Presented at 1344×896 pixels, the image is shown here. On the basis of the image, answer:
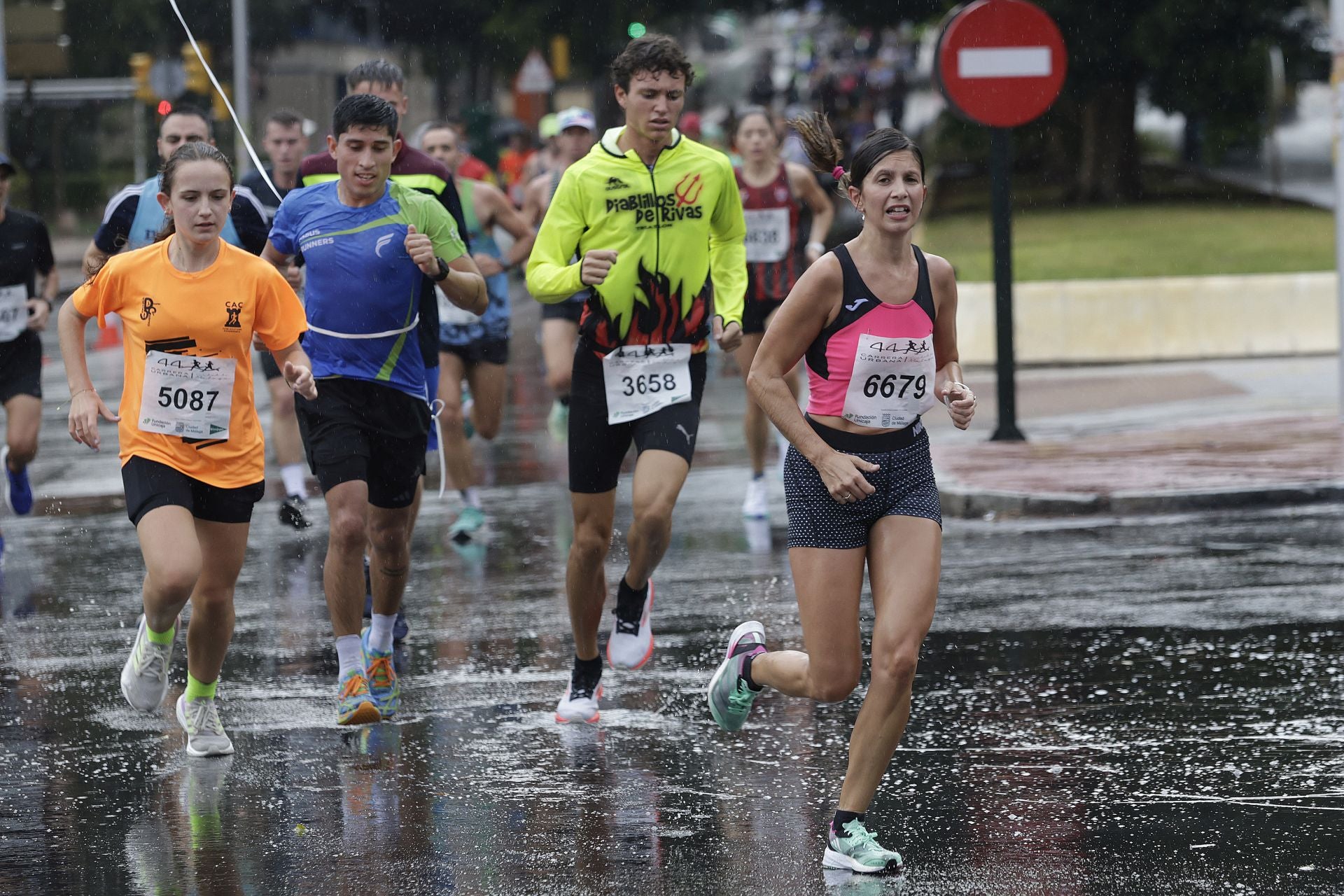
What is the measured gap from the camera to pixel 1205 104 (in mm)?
33500

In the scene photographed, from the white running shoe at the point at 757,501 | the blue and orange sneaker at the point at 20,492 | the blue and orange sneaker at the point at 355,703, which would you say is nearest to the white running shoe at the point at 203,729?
the blue and orange sneaker at the point at 355,703

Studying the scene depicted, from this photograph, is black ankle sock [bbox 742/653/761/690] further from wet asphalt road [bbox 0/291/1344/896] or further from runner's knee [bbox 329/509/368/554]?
runner's knee [bbox 329/509/368/554]

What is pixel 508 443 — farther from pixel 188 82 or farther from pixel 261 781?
pixel 188 82

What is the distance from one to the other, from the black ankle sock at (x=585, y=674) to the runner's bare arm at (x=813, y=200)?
5.37m

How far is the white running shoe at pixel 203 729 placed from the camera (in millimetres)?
6582

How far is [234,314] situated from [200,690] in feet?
3.91

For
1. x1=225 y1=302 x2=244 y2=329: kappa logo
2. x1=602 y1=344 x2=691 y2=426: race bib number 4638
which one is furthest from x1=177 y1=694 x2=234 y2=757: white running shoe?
x1=602 y1=344 x2=691 y2=426: race bib number 4638

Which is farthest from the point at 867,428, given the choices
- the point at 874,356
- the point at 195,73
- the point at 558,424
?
the point at 195,73

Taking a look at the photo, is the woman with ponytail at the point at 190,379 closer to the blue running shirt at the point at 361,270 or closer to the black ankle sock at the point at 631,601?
the blue running shirt at the point at 361,270

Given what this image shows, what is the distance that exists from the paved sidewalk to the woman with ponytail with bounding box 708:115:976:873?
19.5 feet

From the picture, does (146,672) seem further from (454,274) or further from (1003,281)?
(1003,281)

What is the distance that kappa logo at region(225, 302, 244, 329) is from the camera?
253 inches

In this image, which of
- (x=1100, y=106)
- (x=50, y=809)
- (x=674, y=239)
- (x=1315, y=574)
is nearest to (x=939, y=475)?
(x=1315, y=574)

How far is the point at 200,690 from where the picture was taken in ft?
21.9
